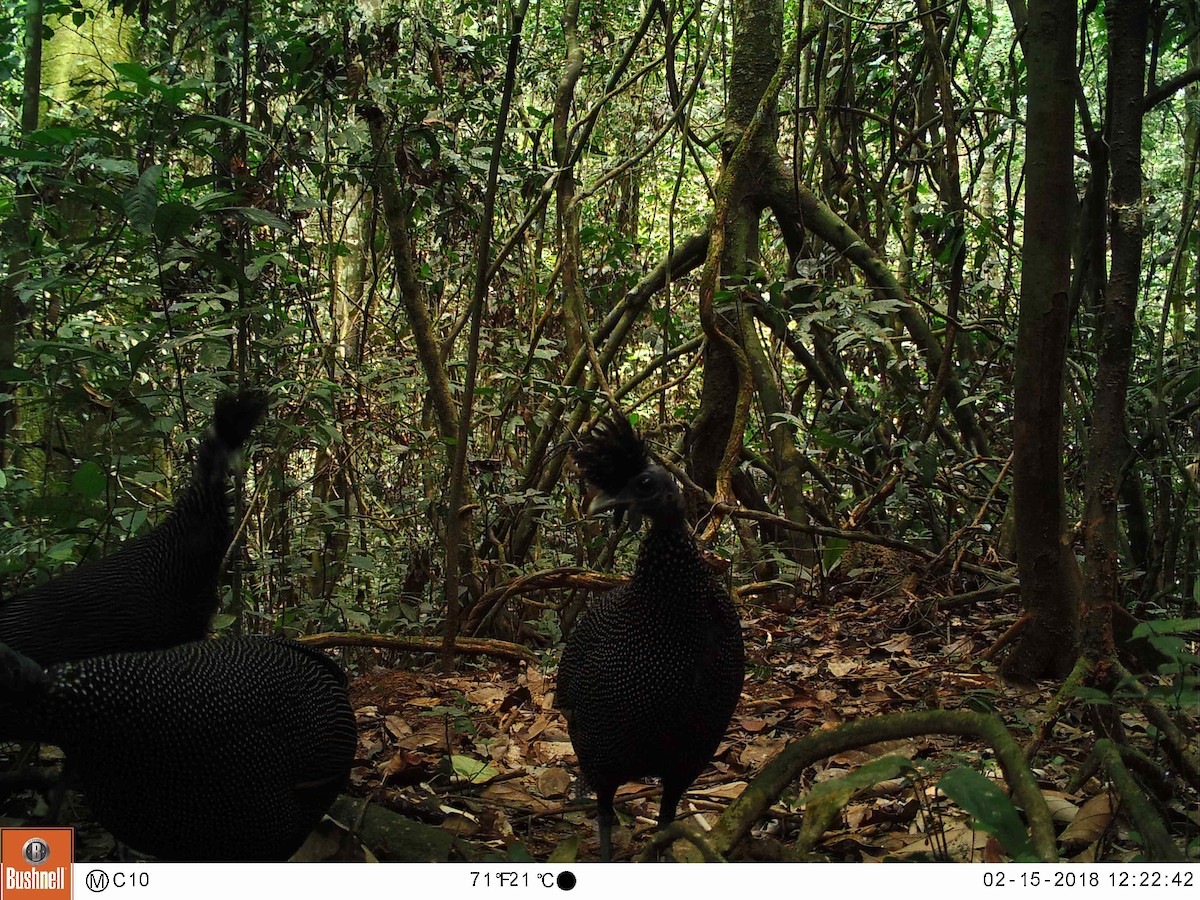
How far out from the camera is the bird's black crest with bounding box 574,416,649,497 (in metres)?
2.59

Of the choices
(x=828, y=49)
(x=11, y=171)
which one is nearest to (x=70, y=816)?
(x=11, y=171)

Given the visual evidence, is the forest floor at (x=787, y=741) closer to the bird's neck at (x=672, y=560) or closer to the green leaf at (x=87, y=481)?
the bird's neck at (x=672, y=560)

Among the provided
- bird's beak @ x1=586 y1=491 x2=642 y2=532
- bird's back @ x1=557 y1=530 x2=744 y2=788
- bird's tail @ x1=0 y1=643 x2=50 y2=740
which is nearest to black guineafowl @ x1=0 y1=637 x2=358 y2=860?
bird's tail @ x1=0 y1=643 x2=50 y2=740

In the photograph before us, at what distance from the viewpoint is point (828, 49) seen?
6.15 m

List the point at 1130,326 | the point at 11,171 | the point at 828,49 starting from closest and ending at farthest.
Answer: the point at 1130,326 → the point at 11,171 → the point at 828,49

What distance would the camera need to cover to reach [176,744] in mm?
2139

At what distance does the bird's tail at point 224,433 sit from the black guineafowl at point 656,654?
138 cm

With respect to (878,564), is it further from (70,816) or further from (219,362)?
(70,816)

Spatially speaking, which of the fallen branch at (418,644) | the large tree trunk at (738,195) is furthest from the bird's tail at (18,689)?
the large tree trunk at (738,195)

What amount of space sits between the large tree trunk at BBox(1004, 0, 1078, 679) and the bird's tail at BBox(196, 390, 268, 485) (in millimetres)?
2598

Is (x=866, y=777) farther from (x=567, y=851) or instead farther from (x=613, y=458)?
(x=613, y=458)

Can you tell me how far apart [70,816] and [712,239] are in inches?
141
